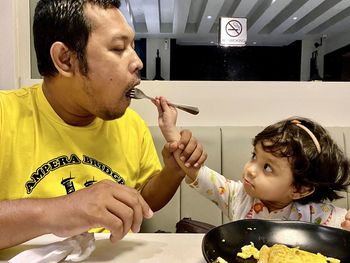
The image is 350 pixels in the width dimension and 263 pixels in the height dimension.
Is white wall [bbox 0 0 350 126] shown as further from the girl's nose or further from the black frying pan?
the black frying pan

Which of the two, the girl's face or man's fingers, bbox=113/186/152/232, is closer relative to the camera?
man's fingers, bbox=113/186/152/232

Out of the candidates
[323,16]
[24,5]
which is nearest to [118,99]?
[24,5]

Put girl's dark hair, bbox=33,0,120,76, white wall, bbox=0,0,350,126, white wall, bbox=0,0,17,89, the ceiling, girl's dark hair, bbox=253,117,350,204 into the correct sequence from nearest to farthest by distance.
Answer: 1. girl's dark hair, bbox=33,0,120,76
2. girl's dark hair, bbox=253,117,350,204
3. white wall, bbox=0,0,17,89
4. white wall, bbox=0,0,350,126
5. the ceiling

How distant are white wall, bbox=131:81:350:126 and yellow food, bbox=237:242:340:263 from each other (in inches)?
41.2

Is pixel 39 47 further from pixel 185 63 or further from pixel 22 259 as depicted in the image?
pixel 185 63

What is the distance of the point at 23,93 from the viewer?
116cm

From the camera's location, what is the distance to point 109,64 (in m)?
1.07

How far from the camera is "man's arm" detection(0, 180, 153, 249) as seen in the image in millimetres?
721

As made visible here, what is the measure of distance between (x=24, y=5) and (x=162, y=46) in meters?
1.37

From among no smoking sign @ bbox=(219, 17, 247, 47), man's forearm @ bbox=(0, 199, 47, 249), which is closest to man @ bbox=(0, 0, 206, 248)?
man's forearm @ bbox=(0, 199, 47, 249)

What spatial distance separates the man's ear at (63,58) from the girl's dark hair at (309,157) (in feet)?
2.02

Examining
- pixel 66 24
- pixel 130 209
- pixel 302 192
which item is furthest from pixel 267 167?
pixel 66 24

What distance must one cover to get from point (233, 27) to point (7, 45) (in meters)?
1.07

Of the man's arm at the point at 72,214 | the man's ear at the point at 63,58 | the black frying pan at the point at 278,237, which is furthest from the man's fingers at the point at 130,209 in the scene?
the man's ear at the point at 63,58
